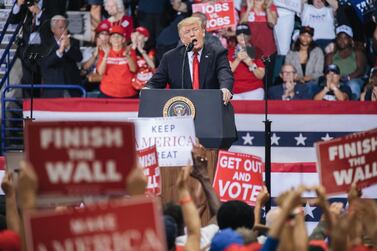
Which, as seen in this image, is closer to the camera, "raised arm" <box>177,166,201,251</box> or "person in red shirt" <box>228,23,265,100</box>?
"raised arm" <box>177,166,201,251</box>

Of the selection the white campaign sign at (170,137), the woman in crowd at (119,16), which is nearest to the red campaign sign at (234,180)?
the white campaign sign at (170,137)

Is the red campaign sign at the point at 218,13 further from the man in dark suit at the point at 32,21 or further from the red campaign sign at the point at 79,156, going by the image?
the red campaign sign at the point at 79,156

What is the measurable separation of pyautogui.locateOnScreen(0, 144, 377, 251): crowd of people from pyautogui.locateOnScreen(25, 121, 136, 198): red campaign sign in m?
0.09

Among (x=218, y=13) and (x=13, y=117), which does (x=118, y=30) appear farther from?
(x=13, y=117)

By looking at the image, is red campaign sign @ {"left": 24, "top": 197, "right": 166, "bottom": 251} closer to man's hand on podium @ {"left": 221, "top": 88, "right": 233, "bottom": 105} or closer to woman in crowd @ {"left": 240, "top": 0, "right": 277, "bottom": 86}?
man's hand on podium @ {"left": 221, "top": 88, "right": 233, "bottom": 105}

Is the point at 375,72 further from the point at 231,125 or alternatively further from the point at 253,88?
the point at 231,125

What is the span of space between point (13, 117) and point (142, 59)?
179 cm

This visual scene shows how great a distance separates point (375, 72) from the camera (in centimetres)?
1697

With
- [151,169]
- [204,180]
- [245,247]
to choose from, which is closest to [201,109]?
[151,169]

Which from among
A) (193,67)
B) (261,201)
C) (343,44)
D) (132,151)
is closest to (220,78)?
(193,67)

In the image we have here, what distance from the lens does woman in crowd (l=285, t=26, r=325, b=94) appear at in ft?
57.0

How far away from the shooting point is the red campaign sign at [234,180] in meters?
11.5

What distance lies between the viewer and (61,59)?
1741 cm

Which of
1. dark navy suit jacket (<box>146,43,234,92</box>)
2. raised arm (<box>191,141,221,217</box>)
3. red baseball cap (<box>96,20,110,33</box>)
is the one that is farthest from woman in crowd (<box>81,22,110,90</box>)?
raised arm (<box>191,141,221,217</box>)
